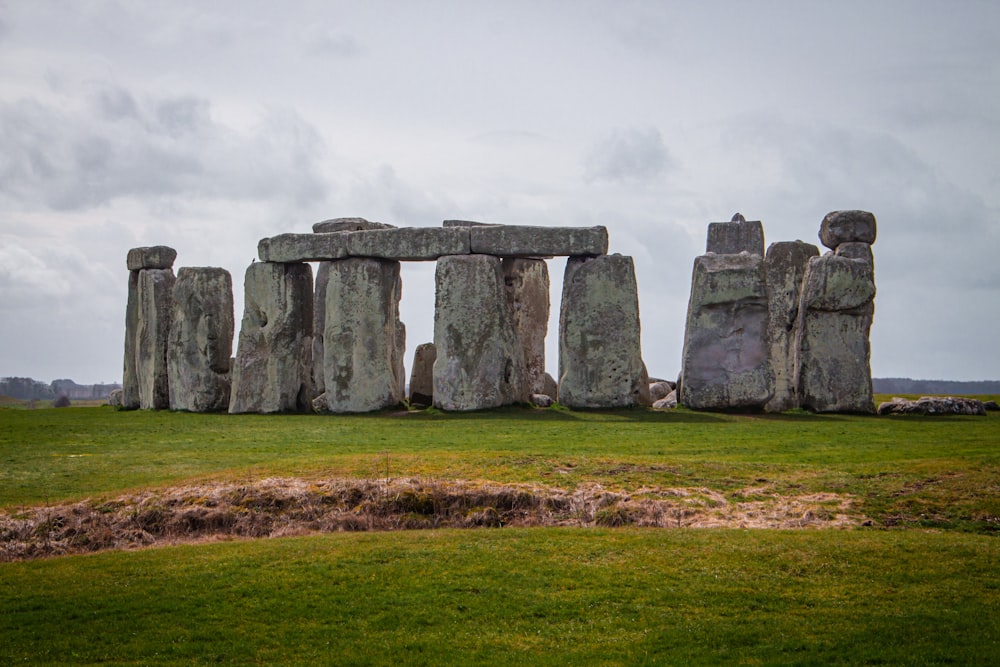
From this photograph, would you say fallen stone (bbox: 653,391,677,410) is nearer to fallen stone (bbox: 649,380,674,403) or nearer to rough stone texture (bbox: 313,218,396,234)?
fallen stone (bbox: 649,380,674,403)

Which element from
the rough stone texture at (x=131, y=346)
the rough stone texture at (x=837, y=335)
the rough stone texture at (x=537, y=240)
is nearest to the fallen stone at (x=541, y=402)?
the rough stone texture at (x=537, y=240)

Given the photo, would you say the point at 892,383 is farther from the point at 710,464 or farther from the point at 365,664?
the point at 365,664

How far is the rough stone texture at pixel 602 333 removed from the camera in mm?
25203

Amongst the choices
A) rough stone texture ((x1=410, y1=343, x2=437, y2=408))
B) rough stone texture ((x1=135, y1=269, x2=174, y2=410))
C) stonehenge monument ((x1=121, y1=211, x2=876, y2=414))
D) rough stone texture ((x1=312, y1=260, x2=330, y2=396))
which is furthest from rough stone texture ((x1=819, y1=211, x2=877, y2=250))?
rough stone texture ((x1=135, y1=269, x2=174, y2=410))

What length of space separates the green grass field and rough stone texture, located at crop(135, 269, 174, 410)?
12.1m

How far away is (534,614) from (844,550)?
3.56 metres

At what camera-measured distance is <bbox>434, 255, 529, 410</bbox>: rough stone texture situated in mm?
25297

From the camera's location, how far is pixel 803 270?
94.0 ft

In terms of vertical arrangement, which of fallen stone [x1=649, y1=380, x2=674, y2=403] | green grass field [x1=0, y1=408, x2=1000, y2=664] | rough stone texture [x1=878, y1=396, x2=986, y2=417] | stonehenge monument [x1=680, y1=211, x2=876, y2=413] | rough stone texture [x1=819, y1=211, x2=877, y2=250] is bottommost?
green grass field [x1=0, y1=408, x2=1000, y2=664]

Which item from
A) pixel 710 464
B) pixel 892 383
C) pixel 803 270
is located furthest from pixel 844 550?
pixel 892 383

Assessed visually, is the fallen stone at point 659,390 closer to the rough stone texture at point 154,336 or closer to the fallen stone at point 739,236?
the fallen stone at point 739,236

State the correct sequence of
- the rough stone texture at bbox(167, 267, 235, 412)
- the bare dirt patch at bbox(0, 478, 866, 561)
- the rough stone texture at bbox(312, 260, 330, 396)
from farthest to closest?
the rough stone texture at bbox(312, 260, 330, 396)
the rough stone texture at bbox(167, 267, 235, 412)
the bare dirt patch at bbox(0, 478, 866, 561)

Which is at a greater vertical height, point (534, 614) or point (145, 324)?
point (145, 324)

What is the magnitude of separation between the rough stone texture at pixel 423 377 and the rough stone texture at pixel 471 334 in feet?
5.61
